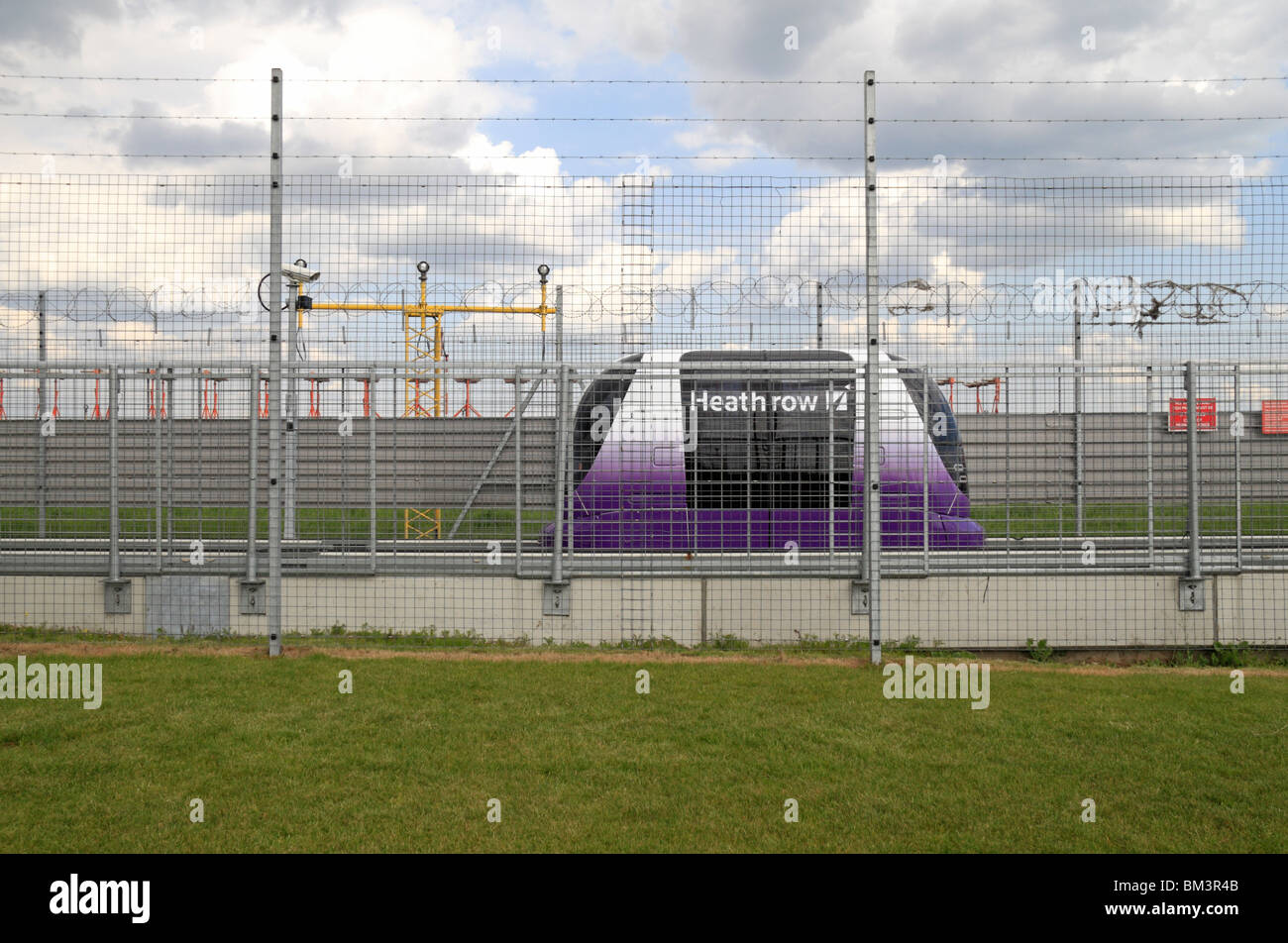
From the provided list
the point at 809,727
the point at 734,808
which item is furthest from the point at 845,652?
the point at 734,808

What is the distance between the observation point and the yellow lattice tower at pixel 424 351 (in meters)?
7.75

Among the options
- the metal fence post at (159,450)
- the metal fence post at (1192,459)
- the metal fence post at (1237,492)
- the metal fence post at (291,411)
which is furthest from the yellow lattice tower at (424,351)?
the metal fence post at (1237,492)

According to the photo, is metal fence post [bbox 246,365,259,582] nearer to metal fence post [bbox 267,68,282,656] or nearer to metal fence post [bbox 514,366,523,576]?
metal fence post [bbox 267,68,282,656]

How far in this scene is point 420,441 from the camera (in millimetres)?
8633

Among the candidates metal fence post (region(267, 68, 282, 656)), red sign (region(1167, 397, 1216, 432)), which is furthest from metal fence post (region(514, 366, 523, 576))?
red sign (region(1167, 397, 1216, 432))

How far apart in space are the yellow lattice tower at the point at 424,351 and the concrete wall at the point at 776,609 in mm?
857

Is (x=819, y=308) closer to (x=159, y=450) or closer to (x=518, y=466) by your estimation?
(x=518, y=466)

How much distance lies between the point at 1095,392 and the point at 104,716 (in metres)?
8.12

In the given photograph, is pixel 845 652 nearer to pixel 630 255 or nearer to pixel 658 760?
pixel 658 760

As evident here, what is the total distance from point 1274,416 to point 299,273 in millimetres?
8897

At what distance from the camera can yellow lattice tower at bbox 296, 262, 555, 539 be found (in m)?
7.75

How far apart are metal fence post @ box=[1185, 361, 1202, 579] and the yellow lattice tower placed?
220 inches

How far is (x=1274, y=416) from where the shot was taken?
867 cm

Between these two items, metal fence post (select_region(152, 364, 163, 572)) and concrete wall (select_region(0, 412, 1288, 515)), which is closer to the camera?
concrete wall (select_region(0, 412, 1288, 515))
